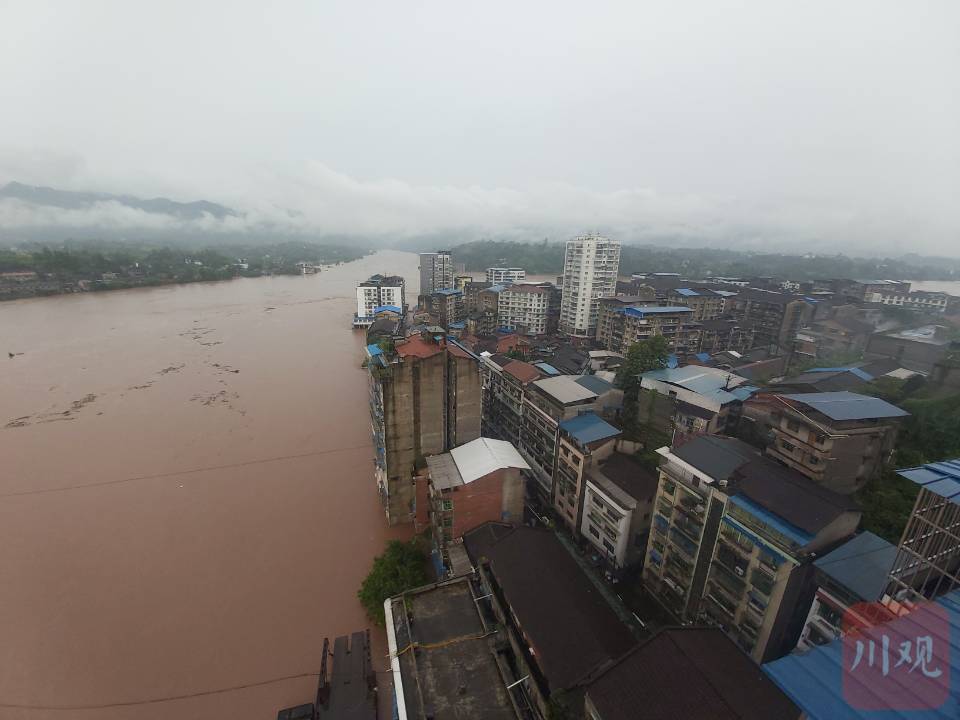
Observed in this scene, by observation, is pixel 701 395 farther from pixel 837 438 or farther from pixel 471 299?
pixel 471 299

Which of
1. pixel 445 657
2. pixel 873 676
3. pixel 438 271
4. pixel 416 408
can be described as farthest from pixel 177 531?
pixel 438 271

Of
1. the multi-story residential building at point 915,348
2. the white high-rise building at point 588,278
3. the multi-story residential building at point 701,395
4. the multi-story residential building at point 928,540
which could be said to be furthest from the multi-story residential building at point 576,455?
the white high-rise building at point 588,278

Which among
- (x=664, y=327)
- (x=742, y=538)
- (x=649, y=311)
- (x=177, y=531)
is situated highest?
(x=649, y=311)

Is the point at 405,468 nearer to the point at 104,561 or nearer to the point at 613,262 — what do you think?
the point at 104,561

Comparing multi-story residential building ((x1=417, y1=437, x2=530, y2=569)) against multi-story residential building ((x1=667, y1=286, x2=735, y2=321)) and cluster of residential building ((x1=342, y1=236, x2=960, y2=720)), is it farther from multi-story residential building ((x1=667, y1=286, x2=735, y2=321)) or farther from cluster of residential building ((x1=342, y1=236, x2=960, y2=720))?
multi-story residential building ((x1=667, y1=286, x2=735, y2=321))

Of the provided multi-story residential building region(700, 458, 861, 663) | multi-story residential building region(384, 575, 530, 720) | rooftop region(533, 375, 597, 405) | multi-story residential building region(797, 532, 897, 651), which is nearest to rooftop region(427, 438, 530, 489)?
rooftop region(533, 375, 597, 405)

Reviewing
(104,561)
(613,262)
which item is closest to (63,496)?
(104,561)

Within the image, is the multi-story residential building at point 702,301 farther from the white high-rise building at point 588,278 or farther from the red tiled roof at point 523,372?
the red tiled roof at point 523,372
